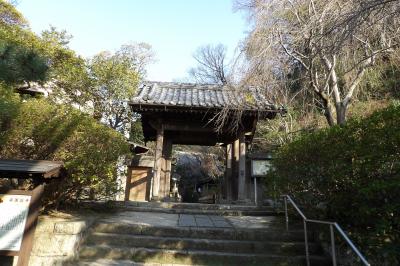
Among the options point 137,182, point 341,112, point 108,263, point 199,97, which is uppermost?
point 199,97

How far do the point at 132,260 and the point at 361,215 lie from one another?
3.71m

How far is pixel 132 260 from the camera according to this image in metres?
5.27

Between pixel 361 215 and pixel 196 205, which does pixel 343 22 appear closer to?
pixel 361 215

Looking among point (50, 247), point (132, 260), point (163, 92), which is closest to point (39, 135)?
point (50, 247)

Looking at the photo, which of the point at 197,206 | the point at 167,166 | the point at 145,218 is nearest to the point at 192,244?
the point at 145,218

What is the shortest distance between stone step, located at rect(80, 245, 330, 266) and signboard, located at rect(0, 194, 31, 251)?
1.26m

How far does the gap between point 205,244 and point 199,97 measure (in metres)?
6.09

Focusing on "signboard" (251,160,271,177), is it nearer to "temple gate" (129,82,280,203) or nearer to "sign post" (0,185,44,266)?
"temple gate" (129,82,280,203)

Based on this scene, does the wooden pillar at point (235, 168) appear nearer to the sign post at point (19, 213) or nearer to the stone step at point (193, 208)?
the stone step at point (193, 208)

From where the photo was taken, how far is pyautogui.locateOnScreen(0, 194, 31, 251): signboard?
14.2ft

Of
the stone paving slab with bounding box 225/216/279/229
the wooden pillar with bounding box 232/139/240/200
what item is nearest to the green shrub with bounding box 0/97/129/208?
the stone paving slab with bounding box 225/216/279/229

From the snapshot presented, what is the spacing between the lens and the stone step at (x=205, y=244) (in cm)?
554

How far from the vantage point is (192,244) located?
221 inches

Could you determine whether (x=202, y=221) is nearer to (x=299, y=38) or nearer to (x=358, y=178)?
(x=358, y=178)
